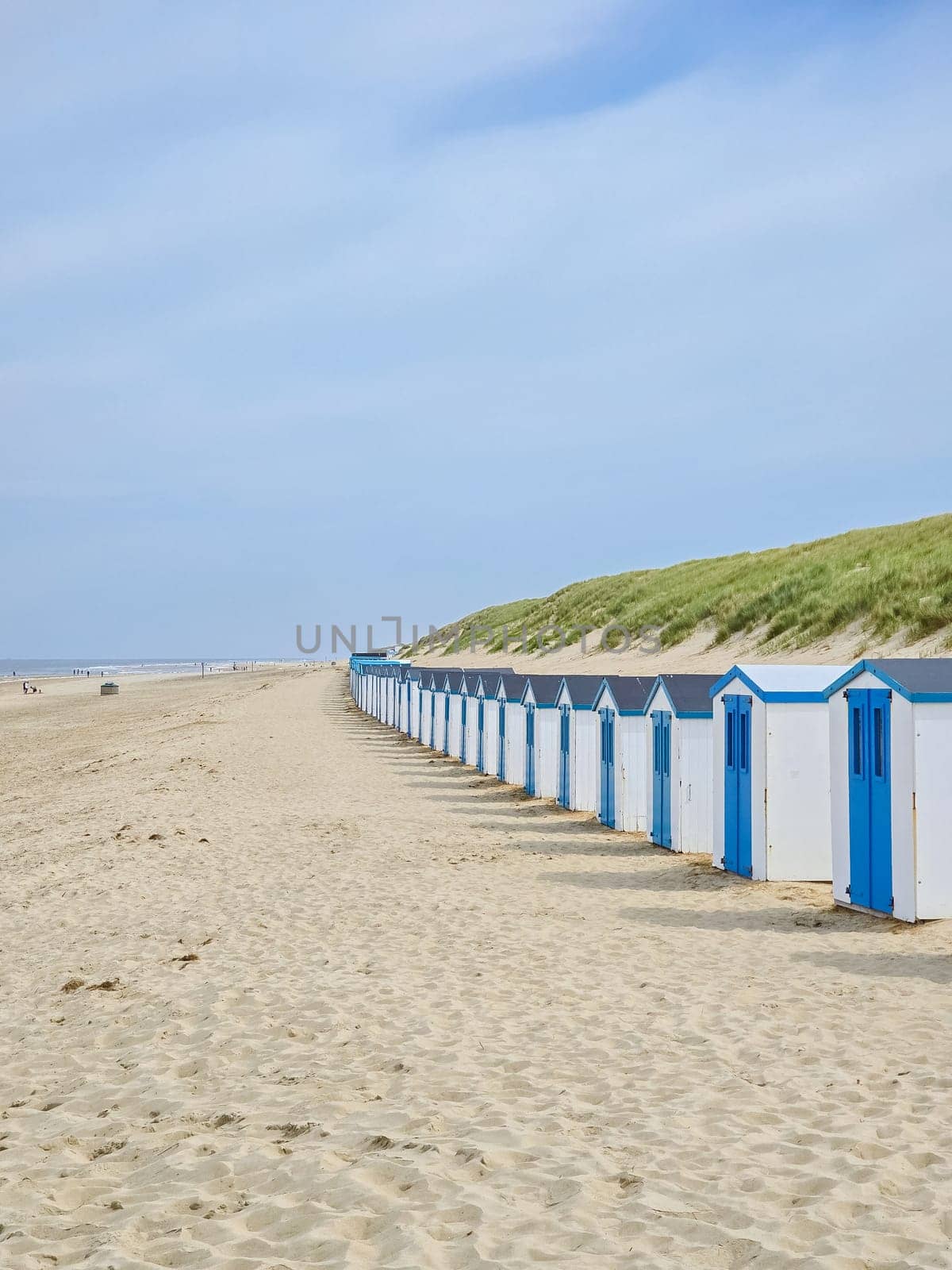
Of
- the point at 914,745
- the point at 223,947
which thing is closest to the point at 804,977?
the point at 914,745

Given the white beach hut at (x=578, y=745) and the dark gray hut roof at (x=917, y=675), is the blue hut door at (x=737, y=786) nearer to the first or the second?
the dark gray hut roof at (x=917, y=675)

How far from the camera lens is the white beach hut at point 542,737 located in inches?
827

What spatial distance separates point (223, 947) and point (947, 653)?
23.5 m

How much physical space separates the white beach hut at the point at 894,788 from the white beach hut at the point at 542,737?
949cm

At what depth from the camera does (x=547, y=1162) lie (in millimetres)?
5453

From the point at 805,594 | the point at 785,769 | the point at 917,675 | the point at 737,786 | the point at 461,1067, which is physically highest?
the point at 805,594

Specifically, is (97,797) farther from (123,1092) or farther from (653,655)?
(653,655)

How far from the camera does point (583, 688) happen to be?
20.0 meters

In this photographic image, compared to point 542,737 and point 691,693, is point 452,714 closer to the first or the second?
point 542,737

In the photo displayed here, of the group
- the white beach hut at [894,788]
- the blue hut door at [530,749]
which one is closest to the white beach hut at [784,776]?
the white beach hut at [894,788]

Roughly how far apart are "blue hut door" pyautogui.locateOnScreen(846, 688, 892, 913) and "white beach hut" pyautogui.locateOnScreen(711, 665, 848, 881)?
1.40 meters

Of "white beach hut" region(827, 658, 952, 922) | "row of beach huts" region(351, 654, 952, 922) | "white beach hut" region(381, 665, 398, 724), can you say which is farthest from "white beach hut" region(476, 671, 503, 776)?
"white beach hut" region(381, 665, 398, 724)

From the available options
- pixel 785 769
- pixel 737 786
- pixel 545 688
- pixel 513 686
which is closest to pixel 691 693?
pixel 737 786

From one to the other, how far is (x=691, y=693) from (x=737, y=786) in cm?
205
